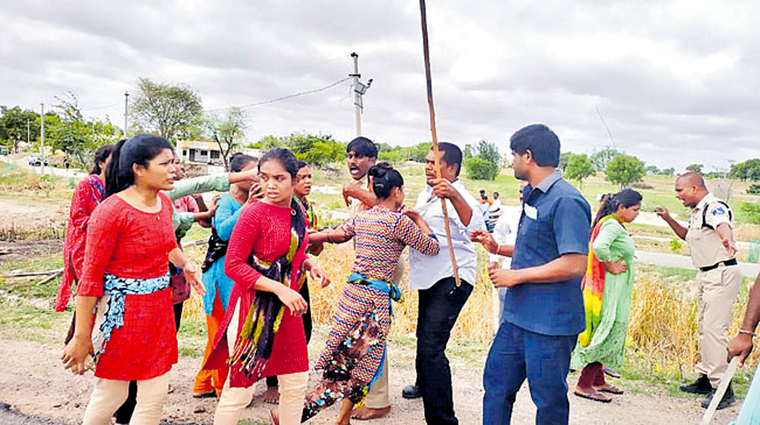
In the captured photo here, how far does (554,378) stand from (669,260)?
13017 mm

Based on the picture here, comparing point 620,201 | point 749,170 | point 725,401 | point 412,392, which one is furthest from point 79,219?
point 749,170

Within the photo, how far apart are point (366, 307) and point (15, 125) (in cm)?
6150

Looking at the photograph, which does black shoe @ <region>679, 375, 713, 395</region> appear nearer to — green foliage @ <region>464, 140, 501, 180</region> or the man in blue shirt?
the man in blue shirt

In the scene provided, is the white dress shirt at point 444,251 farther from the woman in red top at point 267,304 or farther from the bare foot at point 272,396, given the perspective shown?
the bare foot at point 272,396

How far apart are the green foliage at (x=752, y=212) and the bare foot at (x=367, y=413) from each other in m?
27.1

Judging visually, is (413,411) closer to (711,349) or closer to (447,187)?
(447,187)

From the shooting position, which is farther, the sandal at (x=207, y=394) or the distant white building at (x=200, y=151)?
the distant white building at (x=200, y=151)

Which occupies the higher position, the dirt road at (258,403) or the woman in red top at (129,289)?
the woman in red top at (129,289)

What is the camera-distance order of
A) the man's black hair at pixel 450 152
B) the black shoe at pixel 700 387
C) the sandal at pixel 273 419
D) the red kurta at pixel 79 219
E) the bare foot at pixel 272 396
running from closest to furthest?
the red kurta at pixel 79 219, the sandal at pixel 273 419, the man's black hair at pixel 450 152, the bare foot at pixel 272 396, the black shoe at pixel 700 387

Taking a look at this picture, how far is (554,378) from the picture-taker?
261 centimetres

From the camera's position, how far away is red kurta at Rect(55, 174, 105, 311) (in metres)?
2.87

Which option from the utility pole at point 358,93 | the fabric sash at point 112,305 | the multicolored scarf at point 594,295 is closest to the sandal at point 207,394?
the fabric sash at point 112,305

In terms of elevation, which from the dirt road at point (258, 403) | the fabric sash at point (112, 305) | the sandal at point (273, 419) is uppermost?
the fabric sash at point (112, 305)

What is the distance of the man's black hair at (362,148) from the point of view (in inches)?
159
